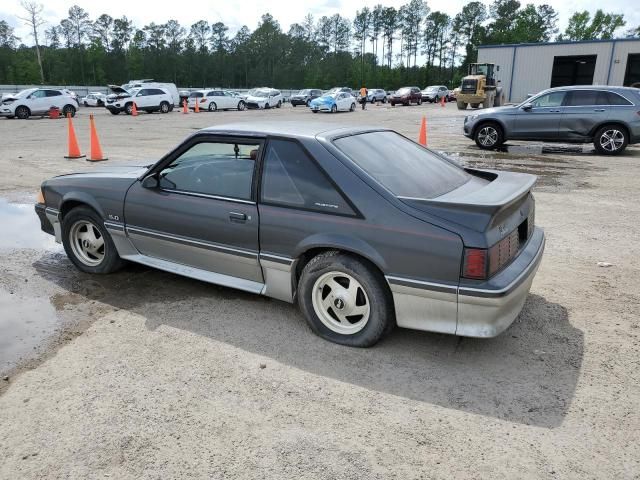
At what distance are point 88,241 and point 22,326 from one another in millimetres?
1129

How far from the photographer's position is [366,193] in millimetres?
3312

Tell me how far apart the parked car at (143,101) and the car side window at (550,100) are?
25.4 m

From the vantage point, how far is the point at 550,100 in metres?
12.9

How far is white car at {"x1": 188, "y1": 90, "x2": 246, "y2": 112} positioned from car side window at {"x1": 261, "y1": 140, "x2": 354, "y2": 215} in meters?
33.4

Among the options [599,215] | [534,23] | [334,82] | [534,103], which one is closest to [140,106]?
[534,103]

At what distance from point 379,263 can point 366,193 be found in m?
0.46

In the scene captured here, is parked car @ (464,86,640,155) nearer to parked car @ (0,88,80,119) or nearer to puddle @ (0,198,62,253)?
puddle @ (0,198,62,253)

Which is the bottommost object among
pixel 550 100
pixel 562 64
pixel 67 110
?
pixel 67 110

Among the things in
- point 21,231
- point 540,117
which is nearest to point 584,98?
point 540,117

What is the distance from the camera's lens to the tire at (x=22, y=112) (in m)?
26.7

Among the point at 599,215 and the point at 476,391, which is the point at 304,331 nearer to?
the point at 476,391

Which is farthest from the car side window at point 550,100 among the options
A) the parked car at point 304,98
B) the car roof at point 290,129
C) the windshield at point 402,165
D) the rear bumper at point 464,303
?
the parked car at point 304,98

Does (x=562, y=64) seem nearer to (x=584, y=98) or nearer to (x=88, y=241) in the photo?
(x=584, y=98)

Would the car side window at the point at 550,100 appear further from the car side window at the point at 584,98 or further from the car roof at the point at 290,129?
the car roof at the point at 290,129
